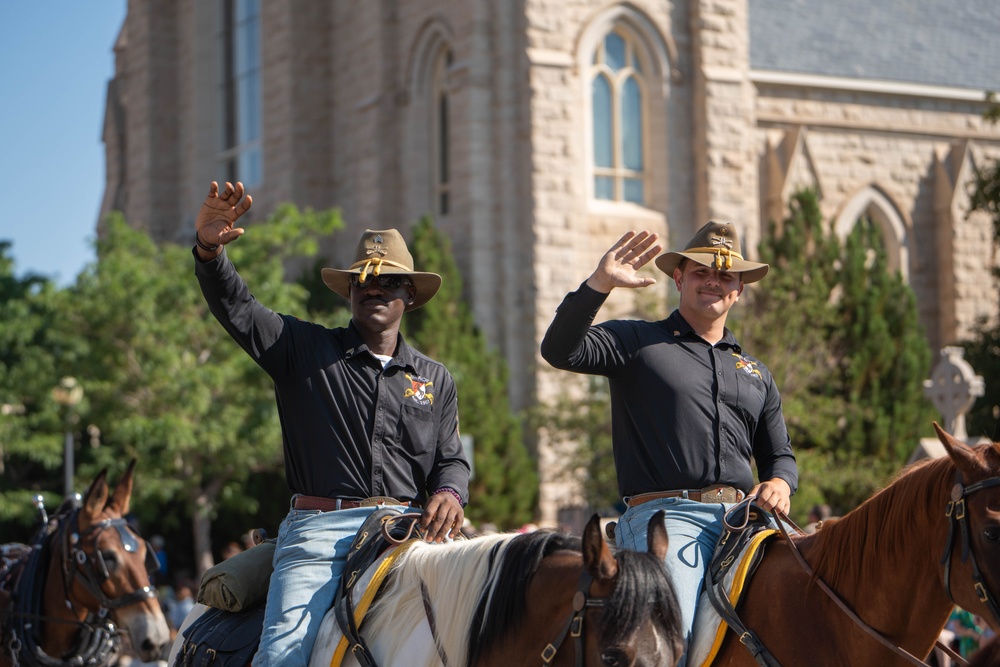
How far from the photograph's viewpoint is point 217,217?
17.3ft

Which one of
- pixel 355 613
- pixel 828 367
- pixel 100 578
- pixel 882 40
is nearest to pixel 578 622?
pixel 355 613

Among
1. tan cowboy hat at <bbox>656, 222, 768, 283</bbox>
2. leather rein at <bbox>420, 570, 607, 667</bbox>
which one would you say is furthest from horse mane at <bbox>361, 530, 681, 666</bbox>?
tan cowboy hat at <bbox>656, 222, 768, 283</bbox>

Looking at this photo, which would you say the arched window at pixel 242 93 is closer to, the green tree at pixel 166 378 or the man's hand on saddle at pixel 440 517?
the green tree at pixel 166 378

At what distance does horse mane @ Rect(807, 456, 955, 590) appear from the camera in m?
5.02

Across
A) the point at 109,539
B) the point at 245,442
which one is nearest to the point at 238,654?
the point at 109,539

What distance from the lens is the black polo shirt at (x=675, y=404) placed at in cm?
566

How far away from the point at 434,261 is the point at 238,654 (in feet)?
56.4

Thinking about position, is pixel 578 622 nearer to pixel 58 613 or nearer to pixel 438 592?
pixel 438 592

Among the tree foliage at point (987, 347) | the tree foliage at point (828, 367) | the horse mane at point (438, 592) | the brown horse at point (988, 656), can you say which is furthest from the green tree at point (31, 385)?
the brown horse at point (988, 656)

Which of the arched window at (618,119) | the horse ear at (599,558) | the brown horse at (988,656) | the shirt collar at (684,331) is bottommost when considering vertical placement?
the brown horse at (988,656)

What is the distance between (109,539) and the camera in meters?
8.66

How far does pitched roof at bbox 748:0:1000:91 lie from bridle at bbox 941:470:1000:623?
2300cm

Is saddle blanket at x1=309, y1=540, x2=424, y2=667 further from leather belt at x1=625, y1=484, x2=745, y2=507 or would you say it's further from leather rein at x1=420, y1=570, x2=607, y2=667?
leather belt at x1=625, y1=484, x2=745, y2=507

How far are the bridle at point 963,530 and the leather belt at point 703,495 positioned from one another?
102 cm
